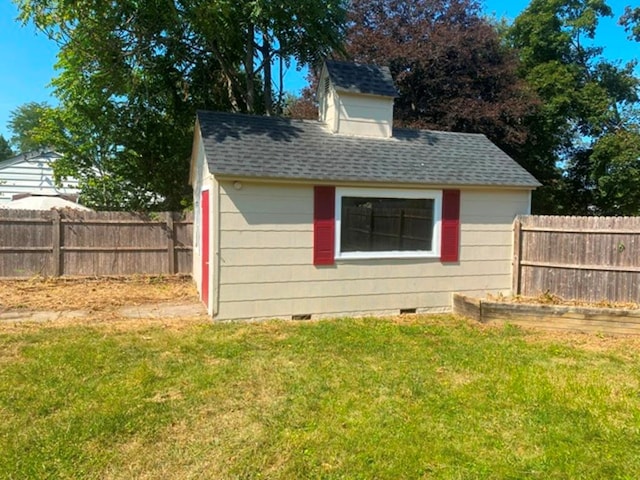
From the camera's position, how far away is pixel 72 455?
3.01 meters

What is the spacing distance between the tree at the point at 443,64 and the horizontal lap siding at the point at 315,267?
25.1 ft

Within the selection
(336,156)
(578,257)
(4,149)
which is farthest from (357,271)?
(4,149)

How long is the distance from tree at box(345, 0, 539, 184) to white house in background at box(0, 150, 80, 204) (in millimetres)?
14194

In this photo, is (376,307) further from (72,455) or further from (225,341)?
(72,455)

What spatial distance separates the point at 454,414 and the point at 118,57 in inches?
455

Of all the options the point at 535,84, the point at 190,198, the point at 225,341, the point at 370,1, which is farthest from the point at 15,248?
the point at 535,84

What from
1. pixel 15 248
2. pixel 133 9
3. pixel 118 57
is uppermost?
pixel 133 9

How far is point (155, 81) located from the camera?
13023 millimetres

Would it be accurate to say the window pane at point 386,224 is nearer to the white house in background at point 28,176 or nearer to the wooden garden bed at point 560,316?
the wooden garden bed at point 560,316

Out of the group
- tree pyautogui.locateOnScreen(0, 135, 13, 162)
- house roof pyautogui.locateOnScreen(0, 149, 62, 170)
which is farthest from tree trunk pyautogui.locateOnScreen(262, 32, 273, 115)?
tree pyautogui.locateOnScreen(0, 135, 13, 162)

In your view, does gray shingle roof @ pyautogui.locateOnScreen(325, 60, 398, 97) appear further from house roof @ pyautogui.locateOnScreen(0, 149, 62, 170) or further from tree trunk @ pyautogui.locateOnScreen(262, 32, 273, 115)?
house roof @ pyautogui.locateOnScreen(0, 149, 62, 170)

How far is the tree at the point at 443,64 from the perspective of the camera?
47.7ft

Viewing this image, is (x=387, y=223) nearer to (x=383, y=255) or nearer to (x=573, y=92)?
(x=383, y=255)

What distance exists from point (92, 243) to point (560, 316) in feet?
30.9
